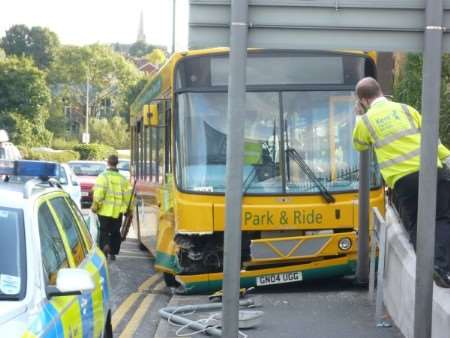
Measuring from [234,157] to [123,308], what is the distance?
17.3 ft

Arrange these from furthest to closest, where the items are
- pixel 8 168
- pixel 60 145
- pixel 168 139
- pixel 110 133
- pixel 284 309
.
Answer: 1. pixel 110 133
2. pixel 60 145
3. pixel 168 139
4. pixel 284 309
5. pixel 8 168

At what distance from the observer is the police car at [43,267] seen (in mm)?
4289

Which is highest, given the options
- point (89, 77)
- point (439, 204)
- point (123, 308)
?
point (89, 77)

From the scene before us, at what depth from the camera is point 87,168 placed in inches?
1266

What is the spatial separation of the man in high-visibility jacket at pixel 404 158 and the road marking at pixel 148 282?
5.58 m

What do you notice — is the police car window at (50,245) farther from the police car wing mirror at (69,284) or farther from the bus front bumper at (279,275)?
the bus front bumper at (279,275)

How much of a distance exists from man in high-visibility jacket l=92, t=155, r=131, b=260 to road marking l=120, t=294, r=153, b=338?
3006 mm

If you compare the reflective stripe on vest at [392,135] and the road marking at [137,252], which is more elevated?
the reflective stripe on vest at [392,135]

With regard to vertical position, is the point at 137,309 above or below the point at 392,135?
below

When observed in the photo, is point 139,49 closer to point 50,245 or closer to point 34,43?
point 34,43

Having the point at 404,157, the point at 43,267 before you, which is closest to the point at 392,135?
the point at 404,157

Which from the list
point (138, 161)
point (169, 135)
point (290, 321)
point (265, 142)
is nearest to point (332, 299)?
point (290, 321)

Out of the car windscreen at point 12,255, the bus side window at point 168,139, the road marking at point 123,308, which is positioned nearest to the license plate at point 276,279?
the road marking at point 123,308

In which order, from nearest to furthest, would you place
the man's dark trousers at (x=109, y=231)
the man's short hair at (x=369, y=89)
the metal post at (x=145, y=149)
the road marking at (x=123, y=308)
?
1. the man's short hair at (x=369, y=89)
2. the road marking at (x=123, y=308)
3. the man's dark trousers at (x=109, y=231)
4. the metal post at (x=145, y=149)
